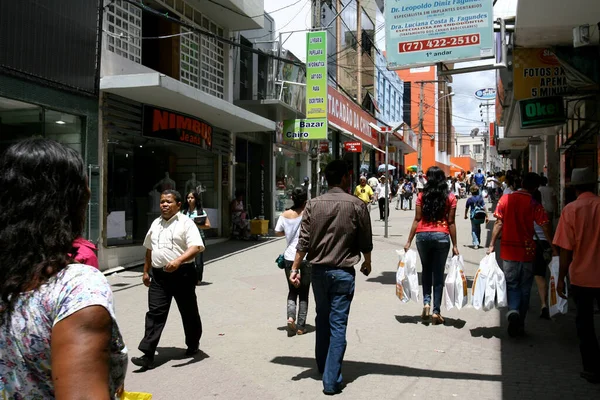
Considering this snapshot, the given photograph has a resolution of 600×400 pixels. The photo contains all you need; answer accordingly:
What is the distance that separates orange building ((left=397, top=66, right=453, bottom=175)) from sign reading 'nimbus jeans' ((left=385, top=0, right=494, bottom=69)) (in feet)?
142

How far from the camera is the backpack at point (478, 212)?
13281 millimetres

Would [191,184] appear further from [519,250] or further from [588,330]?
[588,330]

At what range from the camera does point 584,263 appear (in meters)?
4.77

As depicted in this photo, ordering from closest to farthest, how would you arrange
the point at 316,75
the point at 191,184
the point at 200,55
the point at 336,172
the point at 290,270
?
the point at 336,172
the point at 290,270
the point at 200,55
the point at 191,184
the point at 316,75

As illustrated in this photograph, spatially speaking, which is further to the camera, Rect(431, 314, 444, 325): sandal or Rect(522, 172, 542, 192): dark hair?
Rect(431, 314, 444, 325): sandal

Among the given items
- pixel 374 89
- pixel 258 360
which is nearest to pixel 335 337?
pixel 258 360

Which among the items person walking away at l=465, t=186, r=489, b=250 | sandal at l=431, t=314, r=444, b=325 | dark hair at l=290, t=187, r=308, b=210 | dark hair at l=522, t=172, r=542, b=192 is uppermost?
dark hair at l=522, t=172, r=542, b=192

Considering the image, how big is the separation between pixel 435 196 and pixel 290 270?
6.35 ft

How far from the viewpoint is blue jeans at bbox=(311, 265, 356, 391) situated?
456cm

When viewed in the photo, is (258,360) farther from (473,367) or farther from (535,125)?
(535,125)

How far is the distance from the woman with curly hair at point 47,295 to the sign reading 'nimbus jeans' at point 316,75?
55.9 ft

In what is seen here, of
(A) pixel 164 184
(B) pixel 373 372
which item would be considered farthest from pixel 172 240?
(A) pixel 164 184

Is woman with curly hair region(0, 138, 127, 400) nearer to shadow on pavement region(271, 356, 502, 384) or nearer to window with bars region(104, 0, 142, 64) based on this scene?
shadow on pavement region(271, 356, 502, 384)

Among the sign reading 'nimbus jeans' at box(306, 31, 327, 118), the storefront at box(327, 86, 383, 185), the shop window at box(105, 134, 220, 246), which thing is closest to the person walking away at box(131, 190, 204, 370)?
the shop window at box(105, 134, 220, 246)
